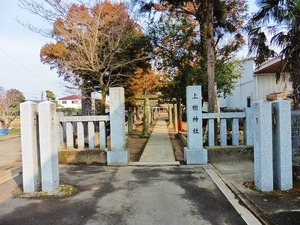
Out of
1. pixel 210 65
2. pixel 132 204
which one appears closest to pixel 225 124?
pixel 210 65

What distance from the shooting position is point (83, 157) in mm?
8094

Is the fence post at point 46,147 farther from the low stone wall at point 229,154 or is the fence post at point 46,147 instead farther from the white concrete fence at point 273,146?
the low stone wall at point 229,154

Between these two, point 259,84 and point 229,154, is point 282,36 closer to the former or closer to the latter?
point 229,154

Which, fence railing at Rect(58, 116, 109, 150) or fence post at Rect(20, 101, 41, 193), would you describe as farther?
fence railing at Rect(58, 116, 109, 150)

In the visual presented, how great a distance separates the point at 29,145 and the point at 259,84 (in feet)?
58.5

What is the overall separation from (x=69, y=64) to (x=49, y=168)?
7.18m

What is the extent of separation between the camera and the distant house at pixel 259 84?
18500mm

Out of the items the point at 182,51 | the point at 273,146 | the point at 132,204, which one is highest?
the point at 182,51

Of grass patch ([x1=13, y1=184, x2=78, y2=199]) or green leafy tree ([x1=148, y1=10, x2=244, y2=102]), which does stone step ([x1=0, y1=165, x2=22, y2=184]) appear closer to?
grass patch ([x1=13, y1=184, x2=78, y2=199])

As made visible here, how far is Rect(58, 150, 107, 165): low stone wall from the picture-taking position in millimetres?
8031

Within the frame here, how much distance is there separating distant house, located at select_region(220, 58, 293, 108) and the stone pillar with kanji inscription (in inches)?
422

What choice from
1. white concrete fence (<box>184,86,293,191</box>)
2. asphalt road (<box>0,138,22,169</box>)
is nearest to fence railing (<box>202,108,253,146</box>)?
white concrete fence (<box>184,86,293,191</box>)

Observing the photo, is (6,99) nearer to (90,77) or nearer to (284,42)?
(90,77)

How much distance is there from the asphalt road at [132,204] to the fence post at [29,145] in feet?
1.39
